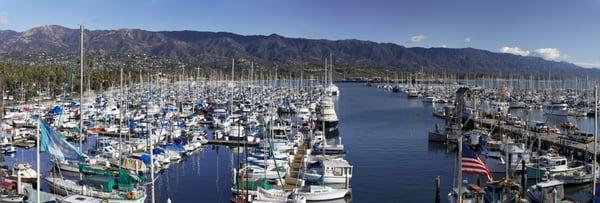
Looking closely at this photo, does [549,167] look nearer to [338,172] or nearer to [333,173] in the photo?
[338,172]

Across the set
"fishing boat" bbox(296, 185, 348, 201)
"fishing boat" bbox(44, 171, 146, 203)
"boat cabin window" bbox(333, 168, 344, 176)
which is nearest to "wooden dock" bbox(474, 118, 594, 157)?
"boat cabin window" bbox(333, 168, 344, 176)

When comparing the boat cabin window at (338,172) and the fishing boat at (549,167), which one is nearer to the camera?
the boat cabin window at (338,172)

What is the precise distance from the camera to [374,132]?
69875mm

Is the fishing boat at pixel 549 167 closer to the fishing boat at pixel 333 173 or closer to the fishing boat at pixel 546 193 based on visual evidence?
the fishing boat at pixel 546 193

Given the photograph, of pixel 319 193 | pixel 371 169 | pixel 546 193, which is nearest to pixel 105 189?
pixel 319 193

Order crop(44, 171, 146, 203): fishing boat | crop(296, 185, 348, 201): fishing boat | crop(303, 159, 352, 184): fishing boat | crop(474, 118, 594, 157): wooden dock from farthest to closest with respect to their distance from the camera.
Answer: crop(474, 118, 594, 157): wooden dock, crop(303, 159, 352, 184): fishing boat, crop(296, 185, 348, 201): fishing boat, crop(44, 171, 146, 203): fishing boat

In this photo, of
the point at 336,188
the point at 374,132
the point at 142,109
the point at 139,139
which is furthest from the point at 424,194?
the point at 142,109

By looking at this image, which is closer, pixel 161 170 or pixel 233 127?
pixel 161 170

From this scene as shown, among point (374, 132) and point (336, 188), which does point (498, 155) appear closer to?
point (336, 188)

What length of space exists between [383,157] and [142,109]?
4113 cm

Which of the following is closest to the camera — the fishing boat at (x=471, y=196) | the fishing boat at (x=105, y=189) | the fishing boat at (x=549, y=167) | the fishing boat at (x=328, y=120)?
the fishing boat at (x=471, y=196)

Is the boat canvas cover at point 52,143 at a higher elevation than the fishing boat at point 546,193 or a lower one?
higher

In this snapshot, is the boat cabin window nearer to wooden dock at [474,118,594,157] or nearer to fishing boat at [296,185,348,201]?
fishing boat at [296,185,348,201]

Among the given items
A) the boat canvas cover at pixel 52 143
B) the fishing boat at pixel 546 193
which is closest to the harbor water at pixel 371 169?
the fishing boat at pixel 546 193
